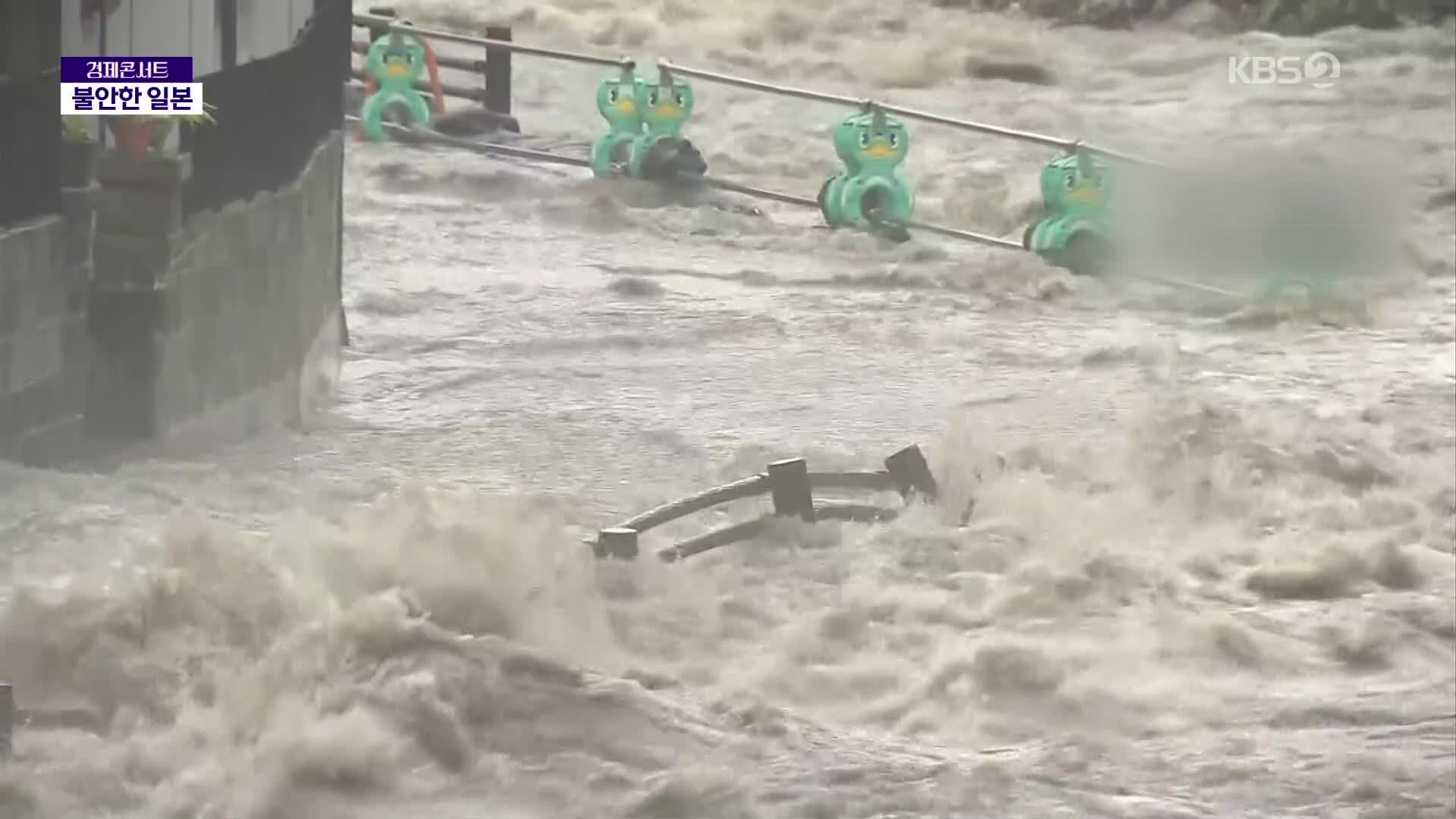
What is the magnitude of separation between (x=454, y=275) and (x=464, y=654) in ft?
1.20

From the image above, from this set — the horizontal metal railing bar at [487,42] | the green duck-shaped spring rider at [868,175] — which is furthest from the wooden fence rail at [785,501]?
the horizontal metal railing bar at [487,42]

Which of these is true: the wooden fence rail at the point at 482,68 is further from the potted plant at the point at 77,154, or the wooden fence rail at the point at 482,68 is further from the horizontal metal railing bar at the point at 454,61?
the potted plant at the point at 77,154

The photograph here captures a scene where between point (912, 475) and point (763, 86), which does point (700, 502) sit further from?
point (763, 86)

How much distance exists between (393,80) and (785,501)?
455 mm

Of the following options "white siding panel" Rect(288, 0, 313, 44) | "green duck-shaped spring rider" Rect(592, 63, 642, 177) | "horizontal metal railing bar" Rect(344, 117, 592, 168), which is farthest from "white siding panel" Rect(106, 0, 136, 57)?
"green duck-shaped spring rider" Rect(592, 63, 642, 177)

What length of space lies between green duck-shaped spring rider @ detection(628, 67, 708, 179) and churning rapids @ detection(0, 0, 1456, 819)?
0.09 ft

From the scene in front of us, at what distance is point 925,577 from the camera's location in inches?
59.6

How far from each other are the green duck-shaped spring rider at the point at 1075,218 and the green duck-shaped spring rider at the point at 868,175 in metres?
0.12

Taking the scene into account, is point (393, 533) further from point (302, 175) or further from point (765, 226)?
point (765, 226)

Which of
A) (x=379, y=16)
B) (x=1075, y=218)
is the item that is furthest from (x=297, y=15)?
(x=1075, y=218)

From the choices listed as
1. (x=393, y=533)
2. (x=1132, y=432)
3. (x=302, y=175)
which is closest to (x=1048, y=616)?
(x=1132, y=432)

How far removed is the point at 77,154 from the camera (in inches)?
46.2

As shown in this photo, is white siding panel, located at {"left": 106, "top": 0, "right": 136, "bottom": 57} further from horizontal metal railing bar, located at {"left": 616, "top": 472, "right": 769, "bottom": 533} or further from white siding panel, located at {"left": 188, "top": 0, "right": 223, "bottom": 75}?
horizontal metal railing bar, located at {"left": 616, "top": 472, "right": 769, "bottom": 533}

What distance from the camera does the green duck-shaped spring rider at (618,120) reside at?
1.60 metres
